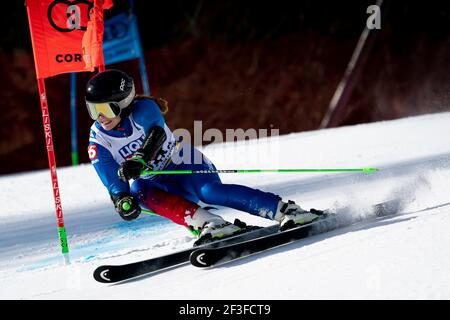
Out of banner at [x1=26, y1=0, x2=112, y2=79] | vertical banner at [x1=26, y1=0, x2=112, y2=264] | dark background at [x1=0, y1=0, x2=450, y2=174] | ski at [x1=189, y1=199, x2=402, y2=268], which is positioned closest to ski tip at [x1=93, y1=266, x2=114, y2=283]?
ski at [x1=189, y1=199, x2=402, y2=268]

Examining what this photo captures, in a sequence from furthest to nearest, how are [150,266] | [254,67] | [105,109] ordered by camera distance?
[254,67], [105,109], [150,266]

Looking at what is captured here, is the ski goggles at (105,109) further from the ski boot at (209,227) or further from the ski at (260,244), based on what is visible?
the ski at (260,244)

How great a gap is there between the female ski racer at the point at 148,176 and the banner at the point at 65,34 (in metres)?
0.72

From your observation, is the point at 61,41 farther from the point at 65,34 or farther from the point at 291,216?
the point at 291,216

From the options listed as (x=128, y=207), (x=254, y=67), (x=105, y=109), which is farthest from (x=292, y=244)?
(x=254, y=67)

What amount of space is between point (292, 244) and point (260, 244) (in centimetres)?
19

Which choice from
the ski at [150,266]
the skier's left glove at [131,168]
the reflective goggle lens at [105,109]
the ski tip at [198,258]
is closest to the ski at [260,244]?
the ski tip at [198,258]

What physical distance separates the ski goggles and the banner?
697 mm

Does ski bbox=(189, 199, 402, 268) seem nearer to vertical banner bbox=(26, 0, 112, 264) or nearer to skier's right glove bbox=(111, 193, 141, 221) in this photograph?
skier's right glove bbox=(111, 193, 141, 221)

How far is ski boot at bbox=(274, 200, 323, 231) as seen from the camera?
11.4 feet

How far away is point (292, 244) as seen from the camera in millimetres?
3348

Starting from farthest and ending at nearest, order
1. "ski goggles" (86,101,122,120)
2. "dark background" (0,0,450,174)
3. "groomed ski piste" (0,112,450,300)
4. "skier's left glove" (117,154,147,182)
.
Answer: "dark background" (0,0,450,174) → "ski goggles" (86,101,122,120) → "skier's left glove" (117,154,147,182) → "groomed ski piste" (0,112,450,300)

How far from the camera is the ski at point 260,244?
3.15m

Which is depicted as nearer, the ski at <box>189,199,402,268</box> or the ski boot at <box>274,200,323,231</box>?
the ski at <box>189,199,402,268</box>
